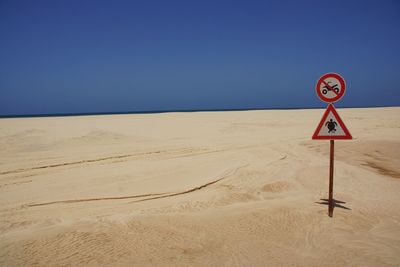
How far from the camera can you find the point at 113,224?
4.65 m

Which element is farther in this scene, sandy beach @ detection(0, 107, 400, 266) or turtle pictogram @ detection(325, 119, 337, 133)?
turtle pictogram @ detection(325, 119, 337, 133)

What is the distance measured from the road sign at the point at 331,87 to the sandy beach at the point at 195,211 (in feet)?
6.90

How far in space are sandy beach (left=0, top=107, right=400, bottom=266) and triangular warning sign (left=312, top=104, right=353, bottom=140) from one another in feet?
4.68

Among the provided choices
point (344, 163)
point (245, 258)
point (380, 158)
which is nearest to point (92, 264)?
point (245, 258)

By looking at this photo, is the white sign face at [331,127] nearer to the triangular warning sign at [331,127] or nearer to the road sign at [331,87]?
the triangular warning sign at [331,127]

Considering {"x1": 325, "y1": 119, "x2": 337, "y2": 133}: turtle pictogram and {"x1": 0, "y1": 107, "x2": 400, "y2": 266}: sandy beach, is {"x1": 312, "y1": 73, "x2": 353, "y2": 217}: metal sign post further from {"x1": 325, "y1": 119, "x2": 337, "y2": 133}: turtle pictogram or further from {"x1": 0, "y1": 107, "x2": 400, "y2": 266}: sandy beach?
{"x1": 0, "y1": 107, "x2": 400, "y2": 266}: sandy beach

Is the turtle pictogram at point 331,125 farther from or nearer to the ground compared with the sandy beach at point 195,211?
farther from the ground

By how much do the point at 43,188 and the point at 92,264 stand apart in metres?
3.78

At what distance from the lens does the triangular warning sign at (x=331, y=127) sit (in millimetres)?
5035

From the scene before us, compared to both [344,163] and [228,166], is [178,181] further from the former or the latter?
[344,163]

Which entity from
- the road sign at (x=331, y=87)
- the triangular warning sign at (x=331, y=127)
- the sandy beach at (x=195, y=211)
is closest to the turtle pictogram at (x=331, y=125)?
the triangular warning sign at (x=331, y=127)

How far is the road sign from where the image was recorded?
504 cm

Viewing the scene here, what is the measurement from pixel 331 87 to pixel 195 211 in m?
3.31

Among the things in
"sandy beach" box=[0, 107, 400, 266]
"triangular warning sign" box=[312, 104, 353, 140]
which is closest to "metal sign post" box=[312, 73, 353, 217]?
"triangular warning sign" box=[312, 104, 353, 140]
